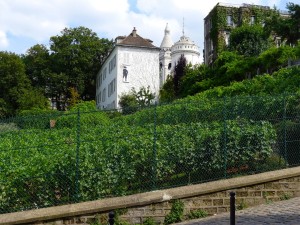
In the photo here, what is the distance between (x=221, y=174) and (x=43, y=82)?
6391 cm

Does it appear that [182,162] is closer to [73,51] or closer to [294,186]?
[294,186]

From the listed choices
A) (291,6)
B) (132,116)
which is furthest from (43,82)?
(132,116)

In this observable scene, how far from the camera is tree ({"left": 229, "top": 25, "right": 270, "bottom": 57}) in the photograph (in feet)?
146

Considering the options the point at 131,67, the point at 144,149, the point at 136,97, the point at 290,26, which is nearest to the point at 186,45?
the point at 131,67

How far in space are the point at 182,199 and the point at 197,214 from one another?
450 millimetres

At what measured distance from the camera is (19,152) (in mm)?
9828

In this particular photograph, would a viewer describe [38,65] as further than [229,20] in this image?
Yes

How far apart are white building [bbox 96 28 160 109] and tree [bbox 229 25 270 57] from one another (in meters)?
12.9

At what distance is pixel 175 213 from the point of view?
9422mm

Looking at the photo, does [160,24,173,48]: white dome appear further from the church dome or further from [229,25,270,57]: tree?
[229,25,270,57]: tree

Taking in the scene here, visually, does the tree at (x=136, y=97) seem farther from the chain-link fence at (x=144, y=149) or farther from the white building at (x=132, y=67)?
the chain-link fence at (x=144, y=149)

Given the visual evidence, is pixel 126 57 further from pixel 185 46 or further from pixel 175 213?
pixel 175 213

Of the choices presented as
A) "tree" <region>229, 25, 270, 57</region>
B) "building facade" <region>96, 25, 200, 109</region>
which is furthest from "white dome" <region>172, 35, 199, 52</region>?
"tree" <region>229, 25, 270, 57</region>

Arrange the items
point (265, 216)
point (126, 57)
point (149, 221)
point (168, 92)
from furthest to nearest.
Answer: point (126, 57) → point (168, 92) → point (149, 221) → point (265, 216)
